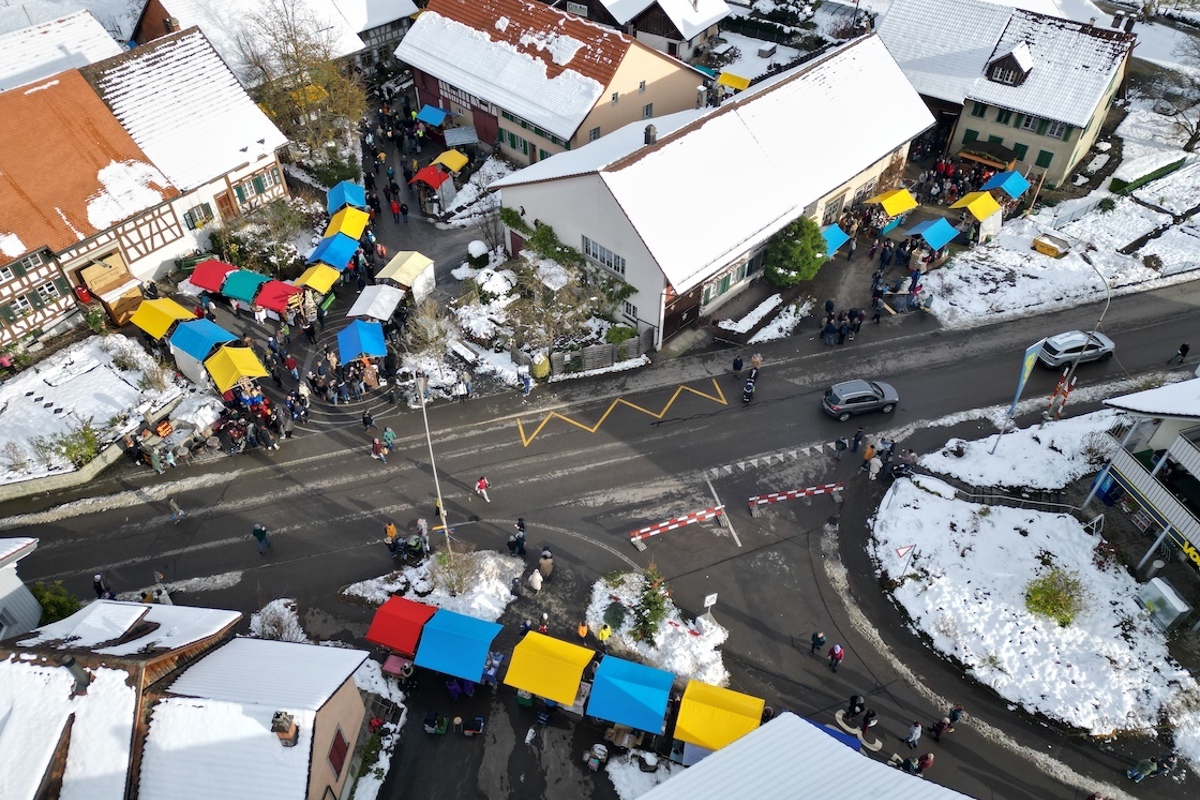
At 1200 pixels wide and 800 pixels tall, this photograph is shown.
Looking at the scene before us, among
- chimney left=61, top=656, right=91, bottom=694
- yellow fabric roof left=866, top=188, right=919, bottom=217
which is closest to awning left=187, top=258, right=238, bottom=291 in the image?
chimney left=61, top=656, right=91, bottom=694

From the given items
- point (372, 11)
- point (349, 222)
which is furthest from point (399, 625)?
point (372, 11)

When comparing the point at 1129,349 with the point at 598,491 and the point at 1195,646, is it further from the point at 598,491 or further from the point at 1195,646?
the point at 598,491

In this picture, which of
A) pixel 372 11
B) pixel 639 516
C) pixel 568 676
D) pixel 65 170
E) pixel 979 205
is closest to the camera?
pixel 568 676

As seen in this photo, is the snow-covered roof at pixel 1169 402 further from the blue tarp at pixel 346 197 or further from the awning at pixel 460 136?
the awning at pixel 460 136

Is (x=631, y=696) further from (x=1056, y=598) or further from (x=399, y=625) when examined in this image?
(x=1056, y=598)

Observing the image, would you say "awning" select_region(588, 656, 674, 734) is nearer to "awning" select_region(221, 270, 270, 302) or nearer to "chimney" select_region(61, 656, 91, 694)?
"chimney" select_region(61, 656, 91, 694)

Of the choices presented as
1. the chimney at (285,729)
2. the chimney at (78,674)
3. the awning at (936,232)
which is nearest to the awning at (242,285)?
the chimney at (78,674)
